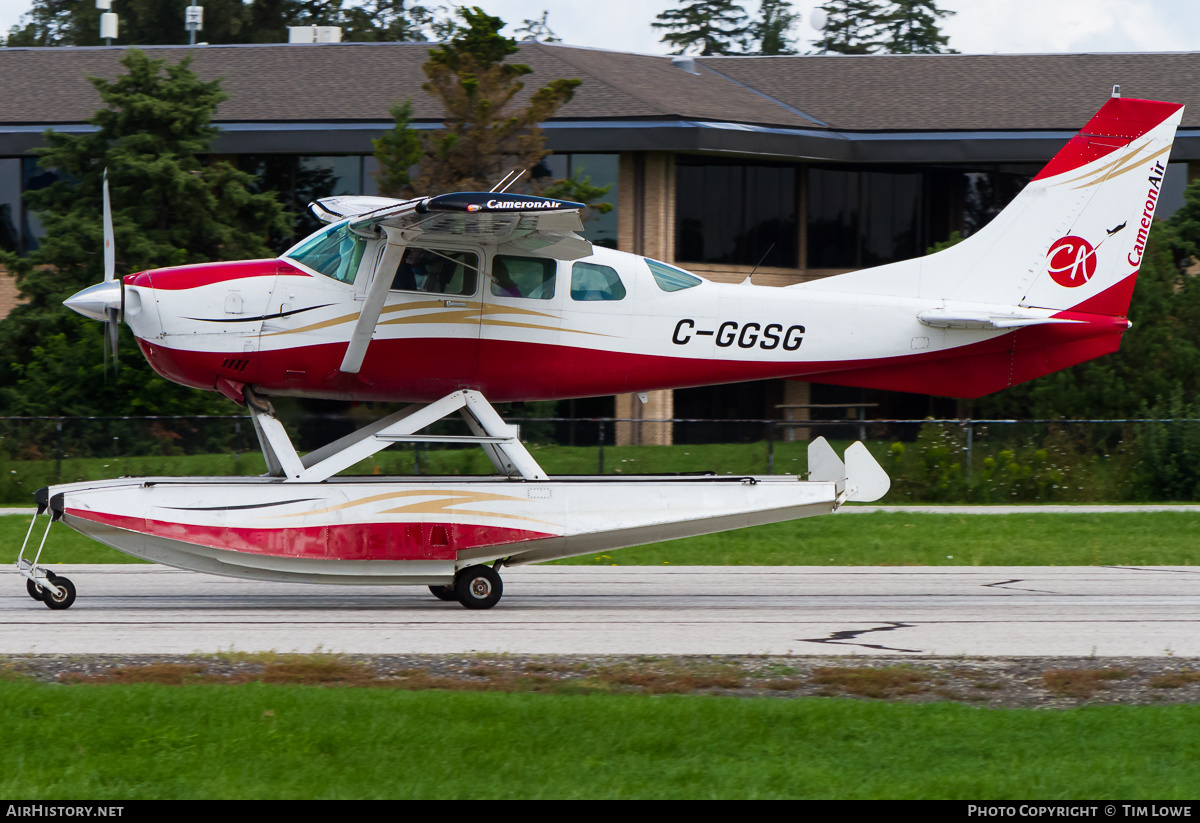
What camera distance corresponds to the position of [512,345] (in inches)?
458

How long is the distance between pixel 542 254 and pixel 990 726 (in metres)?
6.35

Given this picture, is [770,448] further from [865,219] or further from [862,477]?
[865,219]

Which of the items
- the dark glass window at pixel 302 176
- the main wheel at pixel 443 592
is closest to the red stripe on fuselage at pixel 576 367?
the main wheel at pixel 443 592

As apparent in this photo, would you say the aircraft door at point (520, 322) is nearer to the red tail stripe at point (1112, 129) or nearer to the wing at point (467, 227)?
the wing at point (467, 227)

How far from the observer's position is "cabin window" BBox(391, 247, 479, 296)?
1134 cm

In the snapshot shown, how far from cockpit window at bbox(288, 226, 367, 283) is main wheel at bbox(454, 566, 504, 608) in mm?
2756

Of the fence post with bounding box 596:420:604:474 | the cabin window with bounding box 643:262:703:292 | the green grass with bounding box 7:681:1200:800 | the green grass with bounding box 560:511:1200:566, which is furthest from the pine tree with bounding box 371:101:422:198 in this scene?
the green grass with bounding box 7:681:1200:800

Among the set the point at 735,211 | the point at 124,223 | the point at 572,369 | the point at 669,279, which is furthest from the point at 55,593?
the point at 735,211

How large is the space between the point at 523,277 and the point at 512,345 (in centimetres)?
61

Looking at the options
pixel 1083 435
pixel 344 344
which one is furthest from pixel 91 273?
pixel 1083 435

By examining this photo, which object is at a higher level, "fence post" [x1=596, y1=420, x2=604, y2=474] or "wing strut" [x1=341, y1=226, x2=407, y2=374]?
"wing strut" [x1=341, y1=226, x2=407, y2=374]

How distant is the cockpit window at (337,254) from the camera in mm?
11375

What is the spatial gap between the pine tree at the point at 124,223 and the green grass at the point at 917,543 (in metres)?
6.77

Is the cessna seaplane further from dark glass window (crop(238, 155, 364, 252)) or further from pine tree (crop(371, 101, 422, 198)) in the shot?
dark glass window (crop(238, 155, 364, 252))
